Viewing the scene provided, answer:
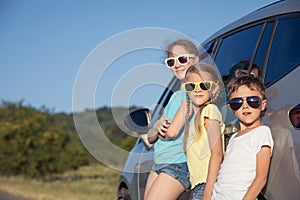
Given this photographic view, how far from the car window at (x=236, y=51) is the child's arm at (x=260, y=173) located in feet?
3.14

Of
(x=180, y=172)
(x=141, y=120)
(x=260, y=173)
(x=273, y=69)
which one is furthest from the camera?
(x=141, y=120)

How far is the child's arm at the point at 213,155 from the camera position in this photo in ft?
11.9

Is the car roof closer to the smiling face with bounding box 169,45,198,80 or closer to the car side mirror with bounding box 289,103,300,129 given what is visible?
the smiling face with bounding box 169,45,198,80

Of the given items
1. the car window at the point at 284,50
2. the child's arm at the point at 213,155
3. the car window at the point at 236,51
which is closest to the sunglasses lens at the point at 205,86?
the child's arm at the point at 213,155

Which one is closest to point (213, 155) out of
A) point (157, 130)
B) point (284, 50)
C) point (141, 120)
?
point (157, 130)

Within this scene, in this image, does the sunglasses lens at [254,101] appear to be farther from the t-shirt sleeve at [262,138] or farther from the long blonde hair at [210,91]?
the long blonde hair at [210,91]

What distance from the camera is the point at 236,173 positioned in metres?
3.44

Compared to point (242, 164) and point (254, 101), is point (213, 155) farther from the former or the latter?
point (254, 101)

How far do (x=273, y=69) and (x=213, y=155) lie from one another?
63cm

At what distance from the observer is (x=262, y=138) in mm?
3350

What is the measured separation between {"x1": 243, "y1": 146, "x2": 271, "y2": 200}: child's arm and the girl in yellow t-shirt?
37 centimetres

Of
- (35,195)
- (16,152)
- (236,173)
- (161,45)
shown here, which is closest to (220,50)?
(161,45)

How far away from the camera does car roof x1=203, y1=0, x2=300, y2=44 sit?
365 cm

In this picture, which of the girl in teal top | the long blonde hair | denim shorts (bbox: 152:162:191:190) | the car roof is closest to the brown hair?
the girl in teal top
